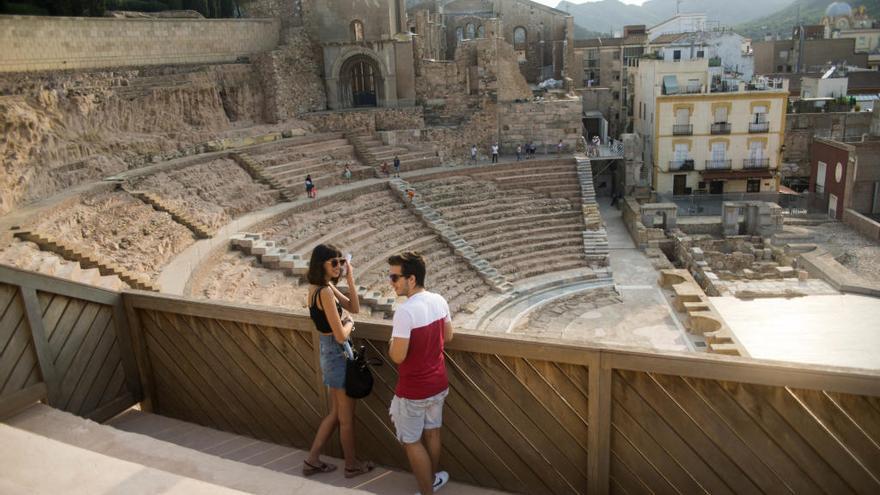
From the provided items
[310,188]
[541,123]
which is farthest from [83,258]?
[541,123]

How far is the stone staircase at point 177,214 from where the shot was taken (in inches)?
589

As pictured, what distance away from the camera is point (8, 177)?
13.4m

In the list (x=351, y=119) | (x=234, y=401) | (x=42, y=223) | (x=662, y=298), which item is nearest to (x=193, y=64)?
(x=351, y=119)

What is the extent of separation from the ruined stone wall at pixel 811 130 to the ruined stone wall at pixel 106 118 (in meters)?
24.4

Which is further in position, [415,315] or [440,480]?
[440,480]

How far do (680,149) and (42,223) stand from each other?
2127cm

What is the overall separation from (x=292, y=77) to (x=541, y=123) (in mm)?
9341

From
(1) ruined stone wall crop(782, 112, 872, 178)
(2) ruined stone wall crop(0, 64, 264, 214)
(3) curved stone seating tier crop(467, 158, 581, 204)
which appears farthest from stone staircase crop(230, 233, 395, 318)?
(1) ruined stone wall crop(782, 112, 872, 178)

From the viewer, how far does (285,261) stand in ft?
46.6

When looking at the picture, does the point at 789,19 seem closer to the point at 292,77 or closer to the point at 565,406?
the point at 292,77

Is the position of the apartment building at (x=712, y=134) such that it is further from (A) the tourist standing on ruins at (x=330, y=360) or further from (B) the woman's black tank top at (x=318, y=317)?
(B) the woman's black tank top at (x=318, y=317)

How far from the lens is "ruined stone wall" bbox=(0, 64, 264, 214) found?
559 inches

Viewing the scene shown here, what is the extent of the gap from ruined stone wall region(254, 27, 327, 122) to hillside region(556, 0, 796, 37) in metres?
119

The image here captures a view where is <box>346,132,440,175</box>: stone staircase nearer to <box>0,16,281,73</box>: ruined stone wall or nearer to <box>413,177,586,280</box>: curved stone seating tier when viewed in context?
<box>413,177,586,280</box>: curved stone seating tier
